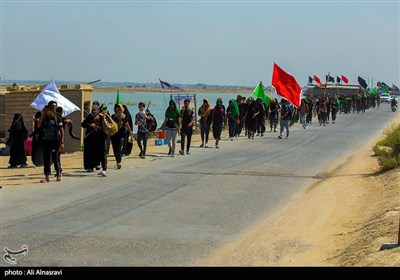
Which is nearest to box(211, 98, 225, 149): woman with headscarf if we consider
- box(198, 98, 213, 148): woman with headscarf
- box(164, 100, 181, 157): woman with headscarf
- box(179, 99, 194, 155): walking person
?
box(198, 98, 213, 148): woman with headscarf

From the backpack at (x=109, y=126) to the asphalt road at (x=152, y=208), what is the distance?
0.97m

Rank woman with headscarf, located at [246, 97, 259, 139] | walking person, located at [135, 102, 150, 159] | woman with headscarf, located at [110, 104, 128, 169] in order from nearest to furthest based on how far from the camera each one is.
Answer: woman with headscarf, located at [110, 104, 128, 169] → walking person, located at [135, 102, 150, 159] → woman with headscarf, located at [246, 97, 259, 139]

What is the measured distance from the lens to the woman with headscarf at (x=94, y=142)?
14.9 metres

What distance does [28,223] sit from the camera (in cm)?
961

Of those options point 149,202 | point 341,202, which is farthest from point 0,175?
point 341,202

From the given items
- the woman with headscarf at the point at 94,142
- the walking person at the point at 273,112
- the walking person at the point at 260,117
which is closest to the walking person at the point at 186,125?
the woman with headscarf at the point at 94,142

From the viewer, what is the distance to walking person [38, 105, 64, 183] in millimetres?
13766

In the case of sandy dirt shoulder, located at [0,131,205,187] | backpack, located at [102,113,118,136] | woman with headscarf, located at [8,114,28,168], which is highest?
backpack, located at [102,113,118,136]

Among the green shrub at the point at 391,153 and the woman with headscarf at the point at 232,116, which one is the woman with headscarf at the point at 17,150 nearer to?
the green shrub at the point at 391,153

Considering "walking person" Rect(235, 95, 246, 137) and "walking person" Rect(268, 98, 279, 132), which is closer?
"walking person" Rect(235, 95, 246, 137)

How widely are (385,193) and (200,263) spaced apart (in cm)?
581

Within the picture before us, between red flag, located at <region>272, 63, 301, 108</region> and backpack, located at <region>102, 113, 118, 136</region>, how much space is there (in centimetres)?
1388

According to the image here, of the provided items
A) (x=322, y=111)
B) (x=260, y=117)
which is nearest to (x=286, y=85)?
(x=260, y=117)

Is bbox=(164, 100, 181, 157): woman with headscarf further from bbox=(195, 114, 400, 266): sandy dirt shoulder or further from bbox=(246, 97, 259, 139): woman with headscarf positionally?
bbox=(246, 97, 259, 139): woman with headscarf
